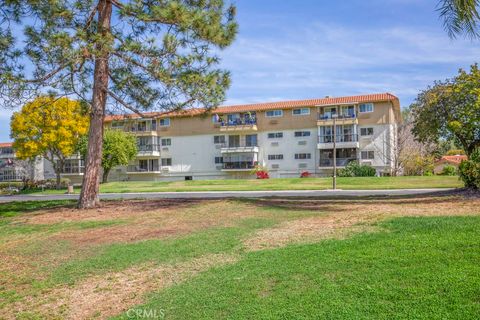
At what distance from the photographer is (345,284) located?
18.9ft

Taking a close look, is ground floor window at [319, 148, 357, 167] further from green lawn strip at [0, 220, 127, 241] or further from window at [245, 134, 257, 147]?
green lawn strip at [0, 220, 127, 241]

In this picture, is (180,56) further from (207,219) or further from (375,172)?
(375,172)

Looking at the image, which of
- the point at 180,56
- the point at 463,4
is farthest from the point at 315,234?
the point at 180,56

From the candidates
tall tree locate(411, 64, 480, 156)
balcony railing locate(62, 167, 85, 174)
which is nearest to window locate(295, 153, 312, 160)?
balcony railing locate(62, 167, 85, 174)

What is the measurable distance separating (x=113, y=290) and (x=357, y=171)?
40.0 metres

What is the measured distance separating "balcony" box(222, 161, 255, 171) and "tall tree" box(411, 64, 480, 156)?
33915 mm

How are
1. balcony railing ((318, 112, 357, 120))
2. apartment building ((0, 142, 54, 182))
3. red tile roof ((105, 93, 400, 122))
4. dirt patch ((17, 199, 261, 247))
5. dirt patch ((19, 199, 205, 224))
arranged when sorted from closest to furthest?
dirt patch ((17, 199, 261, 247)), dirt patch ((19, 199, 205, 224)), red tile roof ((105, 93, 400, 122)), balcony railing ((318, 112, 357, 120)), apartment building ((0, 142, 54, 182))

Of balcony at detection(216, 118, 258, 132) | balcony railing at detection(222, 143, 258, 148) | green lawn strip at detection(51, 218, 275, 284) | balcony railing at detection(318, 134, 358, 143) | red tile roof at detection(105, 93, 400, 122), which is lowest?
green lawn strip at detection(51, 218, 275, 284)

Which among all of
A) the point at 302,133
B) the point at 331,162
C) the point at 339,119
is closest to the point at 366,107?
the point at 339,119

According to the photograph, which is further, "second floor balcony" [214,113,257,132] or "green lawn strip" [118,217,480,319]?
"second floor balcony" [214,113,257,132]

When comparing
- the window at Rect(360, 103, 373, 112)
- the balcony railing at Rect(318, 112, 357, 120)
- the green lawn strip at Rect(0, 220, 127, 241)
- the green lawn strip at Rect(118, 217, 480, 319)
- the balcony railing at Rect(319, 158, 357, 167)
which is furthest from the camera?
the balcony railing at Rect(318, 112, 357, 120)

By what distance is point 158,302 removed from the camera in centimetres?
588

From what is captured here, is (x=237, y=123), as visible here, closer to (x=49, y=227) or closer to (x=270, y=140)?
(x=270, y=140)

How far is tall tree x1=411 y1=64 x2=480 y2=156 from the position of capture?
16.6 m
